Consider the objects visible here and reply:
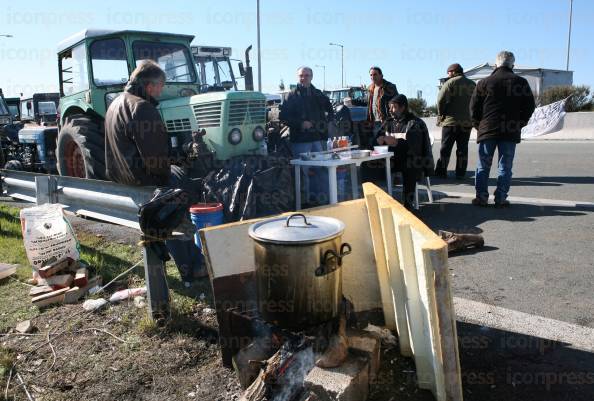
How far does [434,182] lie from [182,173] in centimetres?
525

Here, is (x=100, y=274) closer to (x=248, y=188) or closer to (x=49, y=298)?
(x=49, y=298)

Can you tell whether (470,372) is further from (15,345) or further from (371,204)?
(15,345)

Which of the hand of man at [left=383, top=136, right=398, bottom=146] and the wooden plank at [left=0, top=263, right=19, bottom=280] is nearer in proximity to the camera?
the wooden plank at [left=0, top=263, right=19, bottom=280]

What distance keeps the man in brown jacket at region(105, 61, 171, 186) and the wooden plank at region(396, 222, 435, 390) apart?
2.37 meters

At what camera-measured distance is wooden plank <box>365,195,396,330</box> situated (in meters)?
3.03

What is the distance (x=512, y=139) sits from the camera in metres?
6.29

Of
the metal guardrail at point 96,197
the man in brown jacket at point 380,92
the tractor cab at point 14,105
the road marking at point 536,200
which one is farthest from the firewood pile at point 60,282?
the tractor cab at point 14,105

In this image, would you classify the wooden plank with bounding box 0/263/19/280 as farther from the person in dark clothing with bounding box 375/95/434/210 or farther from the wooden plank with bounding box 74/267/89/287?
the person in dark clothing with bounding box 375/95/434/210

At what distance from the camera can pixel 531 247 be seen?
475cm

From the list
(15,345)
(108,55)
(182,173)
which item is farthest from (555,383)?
(108,55)

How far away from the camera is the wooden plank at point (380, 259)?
3.03 metres

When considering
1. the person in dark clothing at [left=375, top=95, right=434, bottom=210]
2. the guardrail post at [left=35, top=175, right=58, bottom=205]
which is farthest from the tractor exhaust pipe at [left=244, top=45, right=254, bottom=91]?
the guardrail post at [left=35, top=175, right=58, bottom=205]

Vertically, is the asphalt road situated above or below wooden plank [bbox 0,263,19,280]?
above

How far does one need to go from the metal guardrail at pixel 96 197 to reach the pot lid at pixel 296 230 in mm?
1654
